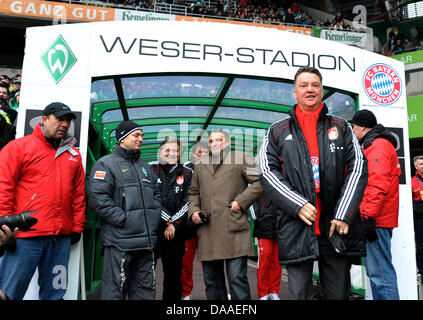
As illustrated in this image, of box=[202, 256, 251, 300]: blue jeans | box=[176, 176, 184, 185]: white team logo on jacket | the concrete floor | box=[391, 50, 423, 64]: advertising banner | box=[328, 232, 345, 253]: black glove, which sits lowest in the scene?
the concrete floor

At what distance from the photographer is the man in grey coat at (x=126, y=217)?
11.1 ft

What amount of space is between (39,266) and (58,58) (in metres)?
2.31

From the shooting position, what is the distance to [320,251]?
2541 millimetres

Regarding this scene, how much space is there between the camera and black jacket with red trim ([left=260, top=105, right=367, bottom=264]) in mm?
2473

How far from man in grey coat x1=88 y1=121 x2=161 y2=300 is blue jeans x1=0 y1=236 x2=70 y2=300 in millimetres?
432

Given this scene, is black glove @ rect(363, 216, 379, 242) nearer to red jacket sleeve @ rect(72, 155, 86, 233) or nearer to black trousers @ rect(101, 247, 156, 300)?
black trousers @ rect(101, 247, 156, 300)

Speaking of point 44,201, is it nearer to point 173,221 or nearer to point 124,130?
point 124,130

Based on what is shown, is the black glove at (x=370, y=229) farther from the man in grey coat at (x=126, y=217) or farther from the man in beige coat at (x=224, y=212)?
the man in grey coat at (x=126, y=217)

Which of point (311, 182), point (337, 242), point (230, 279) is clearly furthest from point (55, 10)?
point (337, 242)

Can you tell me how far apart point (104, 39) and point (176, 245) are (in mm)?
2687

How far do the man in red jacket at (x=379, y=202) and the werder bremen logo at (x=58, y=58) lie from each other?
11.1 feet

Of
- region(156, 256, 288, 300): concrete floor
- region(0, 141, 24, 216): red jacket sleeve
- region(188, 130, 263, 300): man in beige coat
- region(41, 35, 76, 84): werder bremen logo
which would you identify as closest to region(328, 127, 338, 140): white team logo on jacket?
region(188, 130, 263, 300): man in beige coat

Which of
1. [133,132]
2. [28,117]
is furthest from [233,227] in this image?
[28,117]

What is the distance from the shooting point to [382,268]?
376 centimetres
